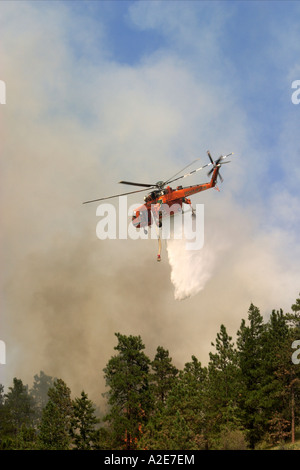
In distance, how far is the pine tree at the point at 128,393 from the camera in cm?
5953

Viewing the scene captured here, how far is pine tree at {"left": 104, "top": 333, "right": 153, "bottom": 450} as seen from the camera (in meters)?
59.5

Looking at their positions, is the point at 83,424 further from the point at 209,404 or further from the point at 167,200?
the point at 167,200

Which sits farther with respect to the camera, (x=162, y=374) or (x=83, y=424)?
(x=162, y=374)

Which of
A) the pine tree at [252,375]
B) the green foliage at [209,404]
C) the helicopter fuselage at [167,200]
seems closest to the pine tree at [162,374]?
the green foliage at [209,404]

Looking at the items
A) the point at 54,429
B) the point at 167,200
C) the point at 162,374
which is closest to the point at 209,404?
the point at 162,374

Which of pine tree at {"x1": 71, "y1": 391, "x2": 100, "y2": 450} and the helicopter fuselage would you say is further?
the helicopter fuselage

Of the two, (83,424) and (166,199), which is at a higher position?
(166,199)

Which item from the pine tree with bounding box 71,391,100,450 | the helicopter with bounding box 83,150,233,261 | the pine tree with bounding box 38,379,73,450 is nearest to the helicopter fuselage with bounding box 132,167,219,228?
the helicopter with bounding box 83,150,233,261

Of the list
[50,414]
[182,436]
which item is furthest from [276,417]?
[50,414]

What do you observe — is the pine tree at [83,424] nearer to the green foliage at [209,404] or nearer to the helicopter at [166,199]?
the green foliage at [209,404]

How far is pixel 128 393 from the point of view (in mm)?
61406

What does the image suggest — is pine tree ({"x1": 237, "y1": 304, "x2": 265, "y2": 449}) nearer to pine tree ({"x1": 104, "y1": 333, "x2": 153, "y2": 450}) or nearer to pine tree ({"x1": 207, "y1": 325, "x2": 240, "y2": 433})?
pine tree ({"x1": 207, "y1": 325, "x2": 240, "y2": 433})

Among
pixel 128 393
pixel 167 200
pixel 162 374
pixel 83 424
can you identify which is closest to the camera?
pixel 83 424
